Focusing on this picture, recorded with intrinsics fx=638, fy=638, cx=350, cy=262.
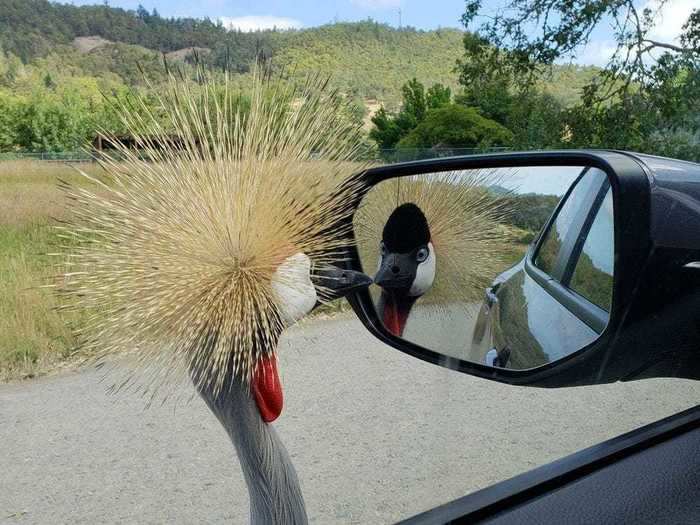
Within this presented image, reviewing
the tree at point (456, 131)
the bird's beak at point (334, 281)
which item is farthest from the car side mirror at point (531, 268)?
the tree at point (456, 131)

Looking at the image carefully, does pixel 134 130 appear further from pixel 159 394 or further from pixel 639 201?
pixel 639 201

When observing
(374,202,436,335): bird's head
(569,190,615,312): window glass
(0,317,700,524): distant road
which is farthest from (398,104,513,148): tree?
(374,202,436,335): bird's head

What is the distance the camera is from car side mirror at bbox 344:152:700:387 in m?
1.14

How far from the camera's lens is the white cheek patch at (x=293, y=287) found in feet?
3.19

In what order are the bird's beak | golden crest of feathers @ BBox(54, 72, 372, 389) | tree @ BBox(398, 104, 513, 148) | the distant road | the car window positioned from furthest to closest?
1. tree @ BBox(398, 104, 513, 148)
2. the distant road
3. the car window
4. the bird's beak
5. golden crest of feathers @ BBox(54, 72, 372, 389)

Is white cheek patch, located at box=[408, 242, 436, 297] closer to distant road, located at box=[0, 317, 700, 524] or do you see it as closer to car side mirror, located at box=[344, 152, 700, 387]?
car side mirror, located at box=[344, 152, 700, 387]

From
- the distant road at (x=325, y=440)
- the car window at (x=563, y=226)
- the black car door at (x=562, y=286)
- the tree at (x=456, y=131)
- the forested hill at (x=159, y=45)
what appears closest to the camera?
the forested hill at (x=159, y=45)

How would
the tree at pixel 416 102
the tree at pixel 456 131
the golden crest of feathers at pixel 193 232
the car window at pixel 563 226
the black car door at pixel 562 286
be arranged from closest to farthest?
the golden crest of feathers at pixel 193 232 < the black car door at pixel 562 286 < the car window at pixel 563 226 < the tree at pixel 456 131 < the tree at pixel 416 102

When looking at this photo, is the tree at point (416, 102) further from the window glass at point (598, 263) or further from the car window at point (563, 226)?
the window glass at point (598, 263)

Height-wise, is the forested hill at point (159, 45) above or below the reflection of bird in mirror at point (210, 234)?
above

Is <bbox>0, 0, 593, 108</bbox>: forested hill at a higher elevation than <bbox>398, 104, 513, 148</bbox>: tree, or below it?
higher

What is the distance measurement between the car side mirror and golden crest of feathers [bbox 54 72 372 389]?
0.31 m

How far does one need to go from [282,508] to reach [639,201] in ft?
2.86

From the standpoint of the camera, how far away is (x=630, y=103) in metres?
6.48
